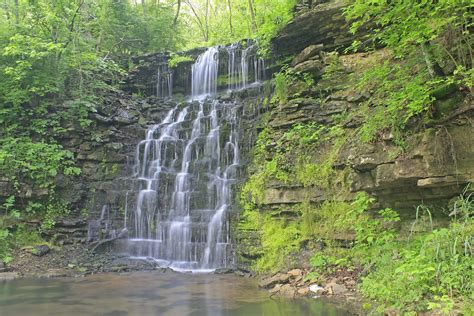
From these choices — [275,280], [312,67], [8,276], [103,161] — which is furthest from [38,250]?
Result: [312,67]

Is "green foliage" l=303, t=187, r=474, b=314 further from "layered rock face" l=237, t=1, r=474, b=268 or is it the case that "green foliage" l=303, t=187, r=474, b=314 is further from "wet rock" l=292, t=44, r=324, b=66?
"wet rock" l=292, t=44, r=324, b=66

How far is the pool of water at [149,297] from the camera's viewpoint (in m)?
6.89

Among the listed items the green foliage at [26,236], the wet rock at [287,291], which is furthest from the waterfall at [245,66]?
the wet rock at [287,291]

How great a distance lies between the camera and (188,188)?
1263 centimetres

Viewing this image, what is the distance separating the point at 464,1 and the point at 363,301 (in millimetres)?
4744

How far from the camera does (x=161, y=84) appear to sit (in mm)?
19094

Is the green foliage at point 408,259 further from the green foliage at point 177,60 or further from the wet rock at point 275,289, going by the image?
the green foliage at point 177,60

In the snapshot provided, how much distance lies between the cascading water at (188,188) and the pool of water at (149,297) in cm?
129

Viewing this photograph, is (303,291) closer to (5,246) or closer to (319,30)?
(319,30)

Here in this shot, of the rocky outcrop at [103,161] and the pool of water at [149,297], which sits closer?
the pool of water at [149,297]

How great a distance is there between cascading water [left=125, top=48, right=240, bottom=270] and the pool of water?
1294mm

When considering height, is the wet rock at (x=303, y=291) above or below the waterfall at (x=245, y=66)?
below

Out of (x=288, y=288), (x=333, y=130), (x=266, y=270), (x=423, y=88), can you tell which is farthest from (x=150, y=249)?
(x=423, y=88)

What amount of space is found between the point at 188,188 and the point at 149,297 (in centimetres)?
503
